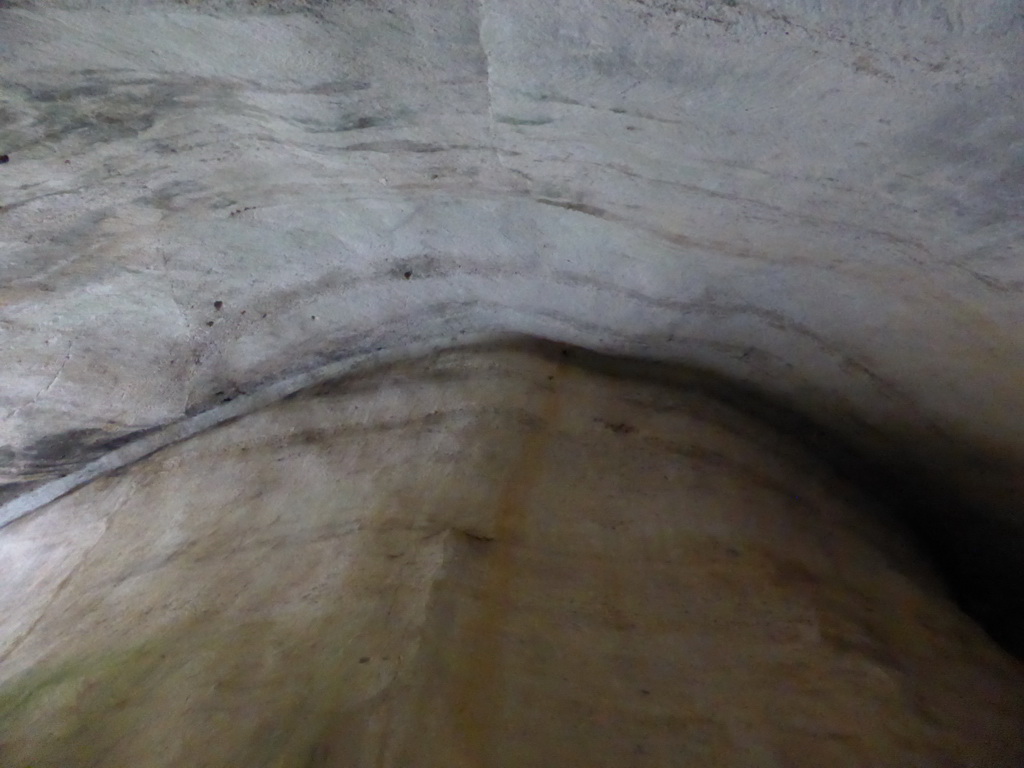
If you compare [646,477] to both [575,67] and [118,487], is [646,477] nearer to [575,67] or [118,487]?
[575,67]

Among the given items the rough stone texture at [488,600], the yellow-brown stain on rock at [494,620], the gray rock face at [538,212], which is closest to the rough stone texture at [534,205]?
the gray rock face at [538,212]

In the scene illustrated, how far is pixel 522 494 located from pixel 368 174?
2.47 feet

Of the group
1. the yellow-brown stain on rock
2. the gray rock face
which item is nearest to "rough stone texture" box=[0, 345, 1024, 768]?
the yellow-brown stain on rock

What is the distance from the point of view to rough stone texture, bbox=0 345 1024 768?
3.88 ft

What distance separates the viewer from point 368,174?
1.59m

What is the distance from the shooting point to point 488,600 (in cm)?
137

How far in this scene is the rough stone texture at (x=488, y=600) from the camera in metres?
1.18

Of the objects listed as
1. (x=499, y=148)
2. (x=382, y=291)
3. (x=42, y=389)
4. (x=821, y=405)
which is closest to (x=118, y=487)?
(x=42, y=389)

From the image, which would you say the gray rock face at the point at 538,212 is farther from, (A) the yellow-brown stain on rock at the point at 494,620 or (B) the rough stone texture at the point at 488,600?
(A) the yellow-brown stain on rock at the point at 494,620

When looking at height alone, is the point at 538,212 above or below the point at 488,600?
above

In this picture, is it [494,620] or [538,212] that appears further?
[538,212]

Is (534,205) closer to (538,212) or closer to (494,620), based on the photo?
(538,212)

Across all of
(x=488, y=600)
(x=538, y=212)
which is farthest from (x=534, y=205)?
(x=488, y=600)

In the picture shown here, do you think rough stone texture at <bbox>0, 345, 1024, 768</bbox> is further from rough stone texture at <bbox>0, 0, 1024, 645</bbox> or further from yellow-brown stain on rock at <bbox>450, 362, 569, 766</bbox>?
rough stone texture at <bbox>0, 0, 1024, 645</bbox>
